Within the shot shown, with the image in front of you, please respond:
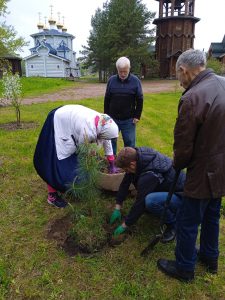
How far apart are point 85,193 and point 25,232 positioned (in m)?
0.91

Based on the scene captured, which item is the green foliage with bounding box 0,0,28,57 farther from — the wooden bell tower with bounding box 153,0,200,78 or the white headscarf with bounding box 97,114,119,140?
the wooden bell tower with bounding box 153,0,200,78

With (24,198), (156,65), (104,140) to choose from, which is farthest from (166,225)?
(156,65)

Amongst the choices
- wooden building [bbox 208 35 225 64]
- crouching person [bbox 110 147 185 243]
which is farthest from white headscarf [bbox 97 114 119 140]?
wooden building [bbox 208 35 225 64]

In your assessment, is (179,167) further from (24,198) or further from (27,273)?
(24,198)

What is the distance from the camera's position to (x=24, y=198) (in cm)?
421

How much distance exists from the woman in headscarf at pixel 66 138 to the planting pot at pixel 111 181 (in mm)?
303

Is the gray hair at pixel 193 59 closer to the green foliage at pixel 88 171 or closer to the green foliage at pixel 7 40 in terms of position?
the green foliage at pixel 88 171

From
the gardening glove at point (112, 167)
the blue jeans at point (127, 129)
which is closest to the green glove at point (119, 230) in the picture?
the gardening glove at point (112, 167)

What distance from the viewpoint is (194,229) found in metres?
2.49

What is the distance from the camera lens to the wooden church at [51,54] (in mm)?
38594

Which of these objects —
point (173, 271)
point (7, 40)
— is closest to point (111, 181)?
point (173, 271)

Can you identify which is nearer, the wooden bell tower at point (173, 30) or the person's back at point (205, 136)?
the person's back at point (205, 136)

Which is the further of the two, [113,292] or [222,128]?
[113,292]

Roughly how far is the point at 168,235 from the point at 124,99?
2.25m
